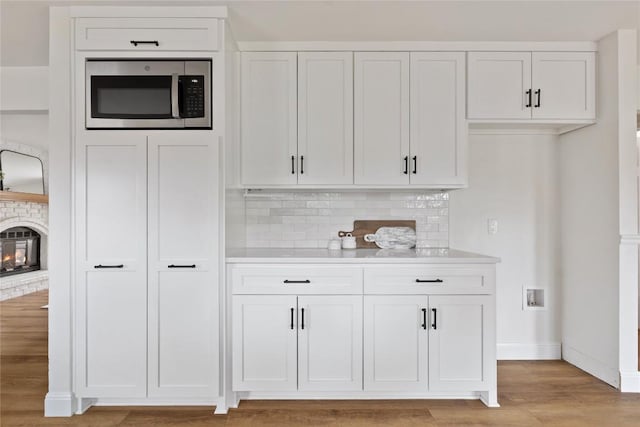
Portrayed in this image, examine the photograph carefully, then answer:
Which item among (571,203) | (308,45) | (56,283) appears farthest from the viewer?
(571,203)

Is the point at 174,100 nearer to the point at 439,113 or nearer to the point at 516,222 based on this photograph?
the point at 439,113

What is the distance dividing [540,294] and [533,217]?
643 mm

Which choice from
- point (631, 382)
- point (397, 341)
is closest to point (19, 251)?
point (397, 341)

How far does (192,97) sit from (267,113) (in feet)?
1.90

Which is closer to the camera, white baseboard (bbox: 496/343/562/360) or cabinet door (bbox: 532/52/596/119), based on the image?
cabinet door (bbox: 532/52/596/119)

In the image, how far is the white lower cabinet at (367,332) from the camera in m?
2.39

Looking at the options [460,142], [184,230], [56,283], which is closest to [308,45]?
[460,142]

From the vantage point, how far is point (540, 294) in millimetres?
3273

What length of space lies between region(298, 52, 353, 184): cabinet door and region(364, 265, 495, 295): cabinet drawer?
75 cm

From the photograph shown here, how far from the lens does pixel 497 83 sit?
9.11ft

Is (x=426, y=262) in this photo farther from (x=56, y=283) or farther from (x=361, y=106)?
(x=56, y=283)

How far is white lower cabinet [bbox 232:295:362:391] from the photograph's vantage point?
7.84 ft

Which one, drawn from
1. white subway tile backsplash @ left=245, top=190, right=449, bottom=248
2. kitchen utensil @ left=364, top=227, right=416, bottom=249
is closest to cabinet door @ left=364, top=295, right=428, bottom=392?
kitchen utensil @ left=364, top=227, right=416, bottom=249

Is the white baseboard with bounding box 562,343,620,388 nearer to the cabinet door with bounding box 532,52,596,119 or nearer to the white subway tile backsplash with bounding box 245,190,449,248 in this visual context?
the white subway tile backsplash with bounding box 245,190,449,248
